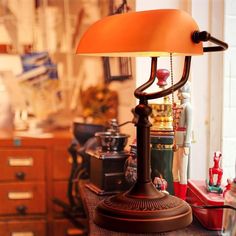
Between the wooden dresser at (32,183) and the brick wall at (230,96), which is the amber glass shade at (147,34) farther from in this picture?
the wooden dresser at (32,183)

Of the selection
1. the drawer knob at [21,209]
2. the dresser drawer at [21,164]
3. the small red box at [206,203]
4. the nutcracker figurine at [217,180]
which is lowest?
the drawer knob at [21,209]

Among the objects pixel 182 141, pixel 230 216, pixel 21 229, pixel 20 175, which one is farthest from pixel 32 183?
pixel 230 216

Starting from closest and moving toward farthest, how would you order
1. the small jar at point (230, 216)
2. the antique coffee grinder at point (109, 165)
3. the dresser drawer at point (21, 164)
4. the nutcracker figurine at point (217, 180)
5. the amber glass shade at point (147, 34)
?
the amber glass shade at point (147, 34) < the small jar at point (230, 216) < the nutcracker figurine at point (217, 180) < the antique coffee grinder at point (109, 165) < the dresser drawer at point (21, 164)

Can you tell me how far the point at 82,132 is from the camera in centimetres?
289

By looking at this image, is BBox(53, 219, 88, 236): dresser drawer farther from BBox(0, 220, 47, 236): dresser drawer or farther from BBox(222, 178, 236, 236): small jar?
BBox(222, 178, 236, 236): small jar

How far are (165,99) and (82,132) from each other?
1.35 meters

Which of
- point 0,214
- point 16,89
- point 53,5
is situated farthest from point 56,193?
point 53,5

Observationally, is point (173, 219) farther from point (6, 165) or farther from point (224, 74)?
point (6, 165)

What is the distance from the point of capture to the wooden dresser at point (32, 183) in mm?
2691

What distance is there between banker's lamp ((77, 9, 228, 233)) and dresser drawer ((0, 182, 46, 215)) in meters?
1.55

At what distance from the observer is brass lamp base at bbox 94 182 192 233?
1160 mm

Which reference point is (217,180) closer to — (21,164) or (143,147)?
(143,147)

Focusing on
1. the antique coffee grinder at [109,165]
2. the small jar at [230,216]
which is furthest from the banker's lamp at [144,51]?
the antique coffee grinder at [109,165]

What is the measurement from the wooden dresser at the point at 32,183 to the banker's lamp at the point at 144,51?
1.52 m
